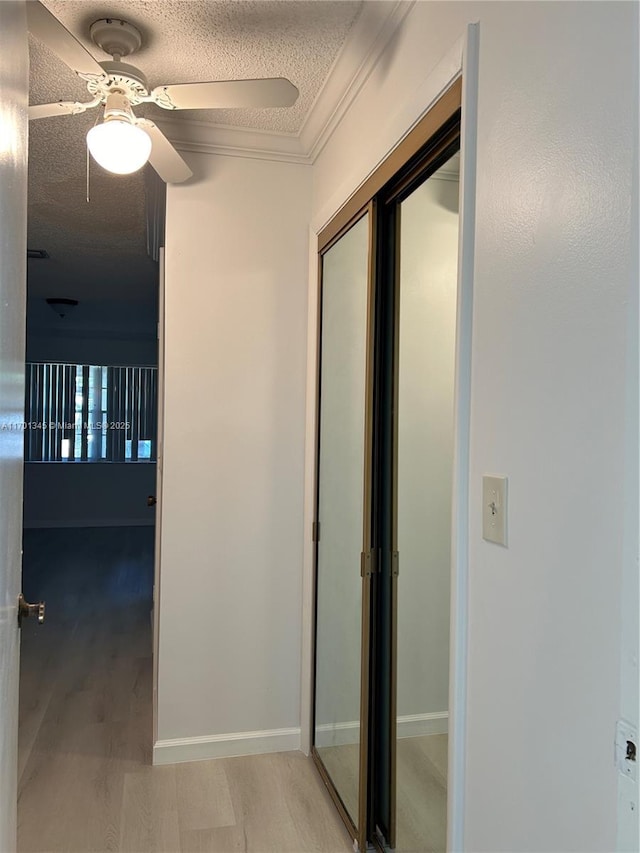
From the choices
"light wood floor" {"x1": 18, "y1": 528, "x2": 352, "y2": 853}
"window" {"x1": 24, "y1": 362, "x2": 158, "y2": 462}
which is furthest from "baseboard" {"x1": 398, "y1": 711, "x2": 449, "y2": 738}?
"window" {"x1": 24, "y1": 362, "x2": 158, "y2": 462}

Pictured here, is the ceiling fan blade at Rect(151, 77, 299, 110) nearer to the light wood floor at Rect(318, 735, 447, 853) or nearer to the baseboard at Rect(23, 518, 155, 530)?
the light wood floor at Rect(318, 735, 447, 853)

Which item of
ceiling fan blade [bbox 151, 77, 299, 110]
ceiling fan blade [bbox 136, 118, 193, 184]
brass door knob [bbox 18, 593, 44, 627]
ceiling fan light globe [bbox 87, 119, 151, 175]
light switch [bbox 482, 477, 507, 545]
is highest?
ceiling fan blade [bbox 151, 77, 299, 110]

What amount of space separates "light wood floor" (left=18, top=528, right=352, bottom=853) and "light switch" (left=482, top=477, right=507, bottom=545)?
57.7 inches

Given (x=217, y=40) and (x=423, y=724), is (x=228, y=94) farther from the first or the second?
(x=423, y=724)

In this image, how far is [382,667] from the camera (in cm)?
204

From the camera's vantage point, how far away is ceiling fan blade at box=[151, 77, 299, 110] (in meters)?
1.75

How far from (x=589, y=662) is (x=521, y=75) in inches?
38.5

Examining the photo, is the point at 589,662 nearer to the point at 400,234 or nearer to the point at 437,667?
the point at 437,667

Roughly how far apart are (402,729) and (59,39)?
204 cm

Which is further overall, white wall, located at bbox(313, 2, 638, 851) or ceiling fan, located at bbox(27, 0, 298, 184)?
ceiling fan, located at bbox(27, 0, 298, 184)

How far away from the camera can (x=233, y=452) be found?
2686 millimetres

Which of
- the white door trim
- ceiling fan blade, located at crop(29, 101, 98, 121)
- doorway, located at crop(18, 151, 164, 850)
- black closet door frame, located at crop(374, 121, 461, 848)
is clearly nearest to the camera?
the white door trim

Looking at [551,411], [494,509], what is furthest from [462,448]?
[551,411]

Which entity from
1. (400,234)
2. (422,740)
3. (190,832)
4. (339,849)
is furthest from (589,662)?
(190,832)
